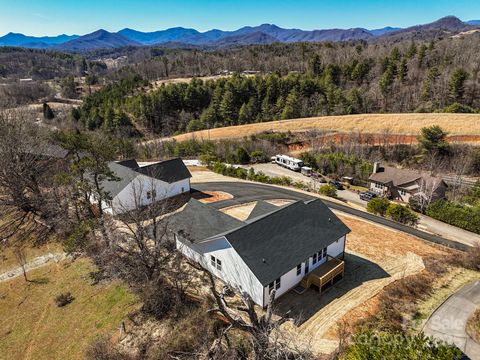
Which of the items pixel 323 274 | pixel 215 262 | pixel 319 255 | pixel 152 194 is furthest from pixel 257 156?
pixel 323 274

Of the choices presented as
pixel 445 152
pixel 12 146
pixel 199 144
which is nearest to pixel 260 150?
pixel 199 144

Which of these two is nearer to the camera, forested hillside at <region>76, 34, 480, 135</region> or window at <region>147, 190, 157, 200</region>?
window at <region>147, 190, 157, 200</region>

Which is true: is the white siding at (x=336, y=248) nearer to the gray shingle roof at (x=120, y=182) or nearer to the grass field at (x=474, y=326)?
the grass field at (x=474, y=326)

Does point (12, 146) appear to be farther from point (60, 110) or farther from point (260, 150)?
point (60, 110)

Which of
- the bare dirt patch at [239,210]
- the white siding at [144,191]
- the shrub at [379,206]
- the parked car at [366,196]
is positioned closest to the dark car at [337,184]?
the parked car at [366,196]

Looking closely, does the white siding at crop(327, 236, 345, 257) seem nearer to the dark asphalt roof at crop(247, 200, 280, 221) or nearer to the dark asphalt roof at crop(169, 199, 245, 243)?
the dark asphalt roof at crop(247, 200, 280, 221)

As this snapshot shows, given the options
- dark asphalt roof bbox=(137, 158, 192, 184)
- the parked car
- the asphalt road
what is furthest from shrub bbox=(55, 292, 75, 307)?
the parked car
